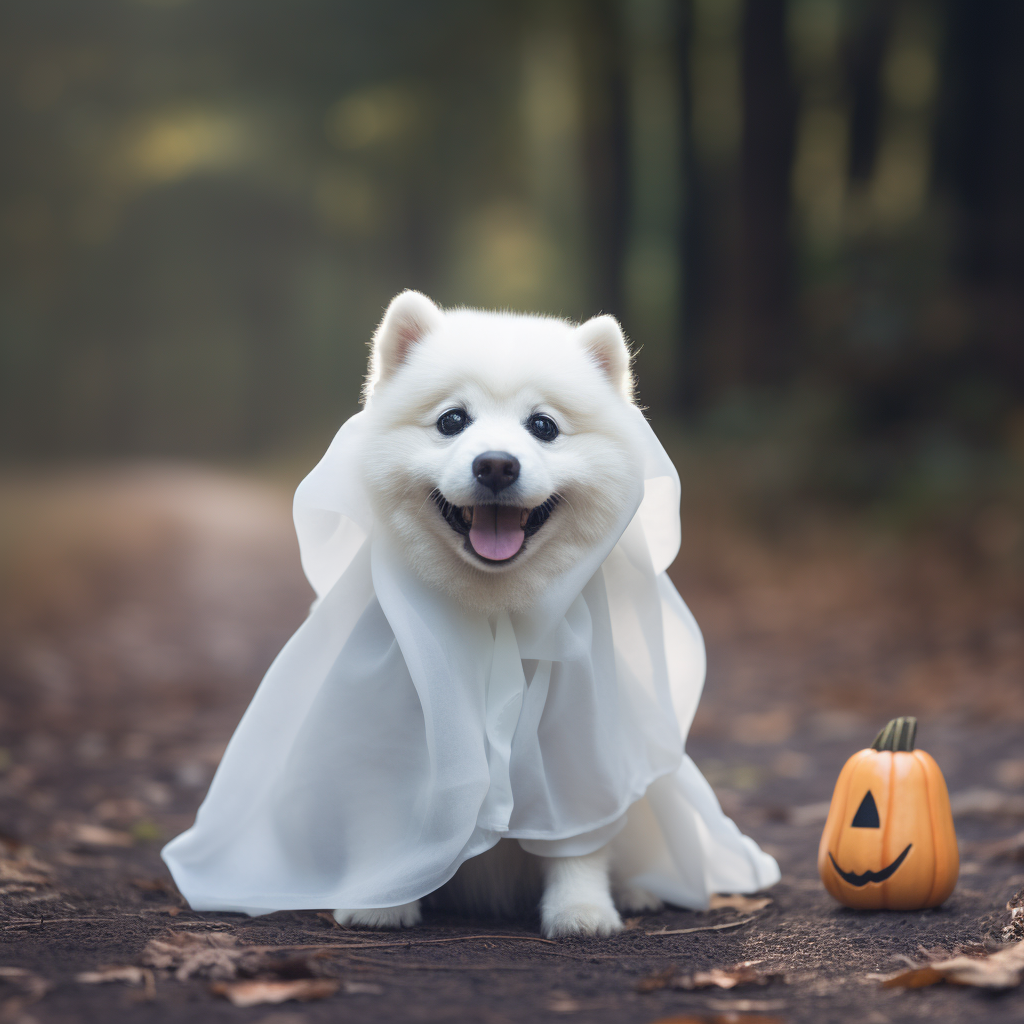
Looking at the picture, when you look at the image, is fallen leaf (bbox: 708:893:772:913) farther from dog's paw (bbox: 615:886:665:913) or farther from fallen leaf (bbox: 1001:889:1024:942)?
fallen leaf (bbox: 1001:889:1024:942)

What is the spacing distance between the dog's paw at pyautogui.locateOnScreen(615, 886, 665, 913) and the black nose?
4.37 ft

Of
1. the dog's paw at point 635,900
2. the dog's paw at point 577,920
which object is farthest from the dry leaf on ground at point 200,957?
the dog's paw at point 635,900

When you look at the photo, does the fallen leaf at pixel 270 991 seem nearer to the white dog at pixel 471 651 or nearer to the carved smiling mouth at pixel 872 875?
the white dog at pixel 471 651

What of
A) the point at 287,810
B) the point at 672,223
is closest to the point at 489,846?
the point at 287,810

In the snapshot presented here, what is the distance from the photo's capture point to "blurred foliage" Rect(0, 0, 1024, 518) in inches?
Answer: 389

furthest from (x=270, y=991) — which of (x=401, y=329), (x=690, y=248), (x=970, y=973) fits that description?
(x=690, y=248)

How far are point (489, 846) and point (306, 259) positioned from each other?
457 inches

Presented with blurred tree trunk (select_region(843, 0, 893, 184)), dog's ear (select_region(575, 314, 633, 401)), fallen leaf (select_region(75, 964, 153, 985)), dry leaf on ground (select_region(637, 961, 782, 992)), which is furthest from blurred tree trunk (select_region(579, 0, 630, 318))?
fallen leaf (select_region(75, 964, 153, 985))

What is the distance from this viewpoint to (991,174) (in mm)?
10086

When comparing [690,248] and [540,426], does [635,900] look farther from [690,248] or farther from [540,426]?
[690,248]

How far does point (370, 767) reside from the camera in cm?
267

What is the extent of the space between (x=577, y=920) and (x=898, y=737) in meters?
1.08

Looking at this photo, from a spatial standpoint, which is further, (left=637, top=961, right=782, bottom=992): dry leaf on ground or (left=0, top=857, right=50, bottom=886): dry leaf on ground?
(left=0, top=857, right=50, bottom=886): dry leaf on ground

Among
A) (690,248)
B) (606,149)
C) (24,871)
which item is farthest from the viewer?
(606,149)
